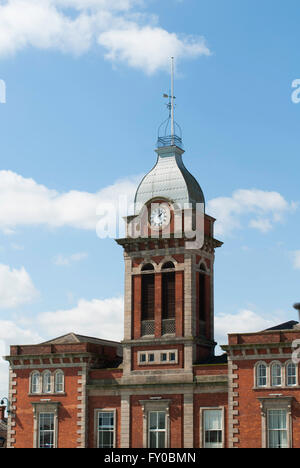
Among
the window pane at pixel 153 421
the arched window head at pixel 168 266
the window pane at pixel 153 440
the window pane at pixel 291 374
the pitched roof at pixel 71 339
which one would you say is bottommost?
the window pane at pixel 153 440

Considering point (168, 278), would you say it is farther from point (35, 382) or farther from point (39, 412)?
point (39, 412)

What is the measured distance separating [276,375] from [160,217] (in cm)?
1464

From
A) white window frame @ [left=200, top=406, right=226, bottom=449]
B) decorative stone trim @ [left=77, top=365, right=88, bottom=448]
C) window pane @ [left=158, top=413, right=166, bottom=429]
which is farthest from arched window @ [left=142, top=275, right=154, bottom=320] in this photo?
white window frame @ [left=200, top=406, right=226, bottom=449]

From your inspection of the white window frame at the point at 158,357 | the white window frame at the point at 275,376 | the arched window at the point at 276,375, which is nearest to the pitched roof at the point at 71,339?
the white window frame at the point at 158,357

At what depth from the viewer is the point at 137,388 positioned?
6022 centimetres

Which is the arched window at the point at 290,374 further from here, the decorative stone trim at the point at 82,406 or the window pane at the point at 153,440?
the decorative stone trim at the point at 82,406

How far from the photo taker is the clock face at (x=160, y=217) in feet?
205

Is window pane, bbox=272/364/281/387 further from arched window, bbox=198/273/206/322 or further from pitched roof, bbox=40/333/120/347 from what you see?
pitched roof, bbox=40/333/120/347

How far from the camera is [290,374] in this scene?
54.9 meters

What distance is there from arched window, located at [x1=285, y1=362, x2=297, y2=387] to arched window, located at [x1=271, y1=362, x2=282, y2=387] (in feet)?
1.54

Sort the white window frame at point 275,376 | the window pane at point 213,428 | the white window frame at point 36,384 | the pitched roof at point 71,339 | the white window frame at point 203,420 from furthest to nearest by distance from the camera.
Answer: the pitched roof at point 71,339
the white window frame at point 36,384
the window pane at point 213,428
the white window frame at point 203,420
the white window frame at point 275,376

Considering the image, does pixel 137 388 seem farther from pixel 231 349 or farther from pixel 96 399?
pixel 231 349

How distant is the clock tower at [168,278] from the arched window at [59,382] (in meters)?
4.83

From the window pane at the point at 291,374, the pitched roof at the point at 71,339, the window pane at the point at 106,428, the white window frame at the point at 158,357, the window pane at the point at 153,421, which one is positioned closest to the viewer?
the window pane at the point at 291,374
